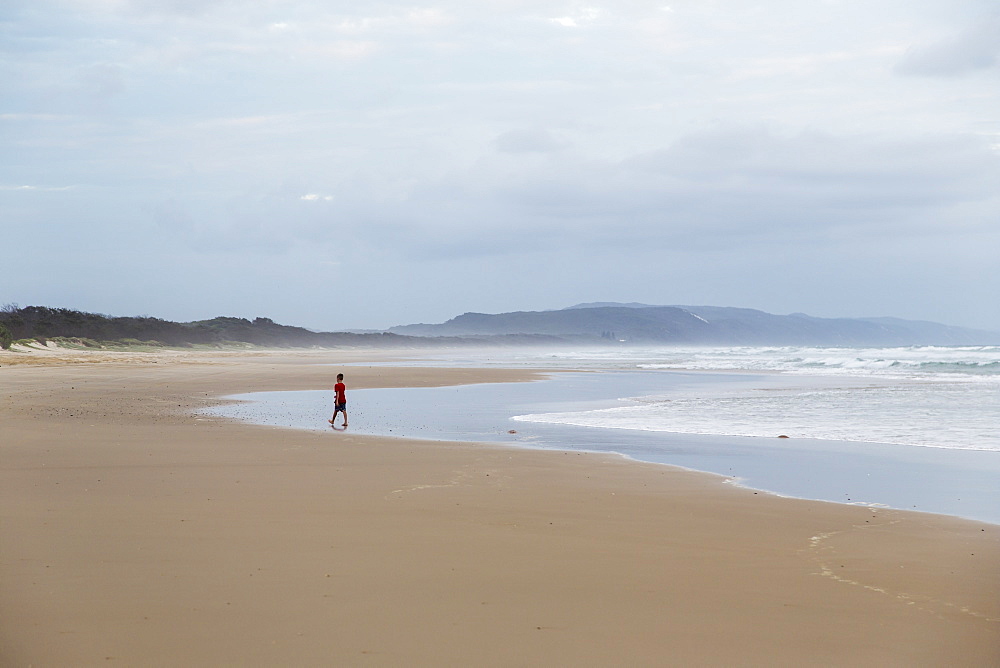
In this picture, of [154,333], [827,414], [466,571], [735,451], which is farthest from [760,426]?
[154,333]

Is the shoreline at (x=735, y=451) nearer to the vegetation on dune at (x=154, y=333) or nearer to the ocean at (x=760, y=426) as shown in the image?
the ocean at (x=760, y=426)

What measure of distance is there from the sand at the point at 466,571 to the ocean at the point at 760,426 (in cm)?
146

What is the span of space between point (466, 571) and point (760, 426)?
443 inches

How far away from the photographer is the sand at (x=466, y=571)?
13.8ft

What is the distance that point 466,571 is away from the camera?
218 inches

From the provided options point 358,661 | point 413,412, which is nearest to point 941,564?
point 358,661

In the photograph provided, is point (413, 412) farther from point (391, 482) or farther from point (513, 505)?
point (513, 505)

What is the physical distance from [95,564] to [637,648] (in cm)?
371

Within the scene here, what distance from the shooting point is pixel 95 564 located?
5.52 m

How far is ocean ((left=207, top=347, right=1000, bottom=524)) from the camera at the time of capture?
31.6 ft

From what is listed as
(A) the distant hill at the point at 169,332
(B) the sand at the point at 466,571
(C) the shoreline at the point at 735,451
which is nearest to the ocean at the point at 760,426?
(C) the shoreline at the point at 735,451

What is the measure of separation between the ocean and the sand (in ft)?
4.77

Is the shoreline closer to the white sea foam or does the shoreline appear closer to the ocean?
the ocean

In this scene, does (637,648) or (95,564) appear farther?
(95,564)
